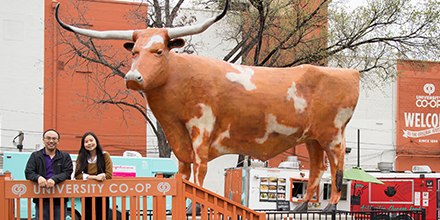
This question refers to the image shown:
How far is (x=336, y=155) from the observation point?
7.04 m

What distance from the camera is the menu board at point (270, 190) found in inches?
536

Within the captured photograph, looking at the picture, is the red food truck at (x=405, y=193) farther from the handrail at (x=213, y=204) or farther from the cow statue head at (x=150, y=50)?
the cow statue head at (x=150, y=50)

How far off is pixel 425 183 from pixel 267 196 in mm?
5860

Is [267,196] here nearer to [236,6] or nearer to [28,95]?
[236,6]

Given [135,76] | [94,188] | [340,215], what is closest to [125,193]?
[94,188]

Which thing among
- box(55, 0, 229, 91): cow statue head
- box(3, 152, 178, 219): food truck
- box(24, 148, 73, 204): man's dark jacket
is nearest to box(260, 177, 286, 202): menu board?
box(3, 152, 178, 219): food truck

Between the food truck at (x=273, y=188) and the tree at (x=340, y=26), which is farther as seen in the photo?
the tree at (x=340, y=26)

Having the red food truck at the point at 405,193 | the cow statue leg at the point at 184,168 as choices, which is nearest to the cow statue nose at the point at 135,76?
the cow statue leg at the point at 184,168

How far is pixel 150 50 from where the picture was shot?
569 cm

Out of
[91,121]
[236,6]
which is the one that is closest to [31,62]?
[91,121]

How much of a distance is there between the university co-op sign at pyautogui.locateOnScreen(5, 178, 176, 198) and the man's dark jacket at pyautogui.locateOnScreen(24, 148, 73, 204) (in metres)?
0.08

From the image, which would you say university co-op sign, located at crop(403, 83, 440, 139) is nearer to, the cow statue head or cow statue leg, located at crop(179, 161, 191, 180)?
cow statue leg, located at crop(179, 161, 191, 180)

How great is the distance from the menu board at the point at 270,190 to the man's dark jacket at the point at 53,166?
933cm

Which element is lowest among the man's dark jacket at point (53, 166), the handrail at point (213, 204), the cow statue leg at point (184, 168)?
the handrail at point (213, 204)
